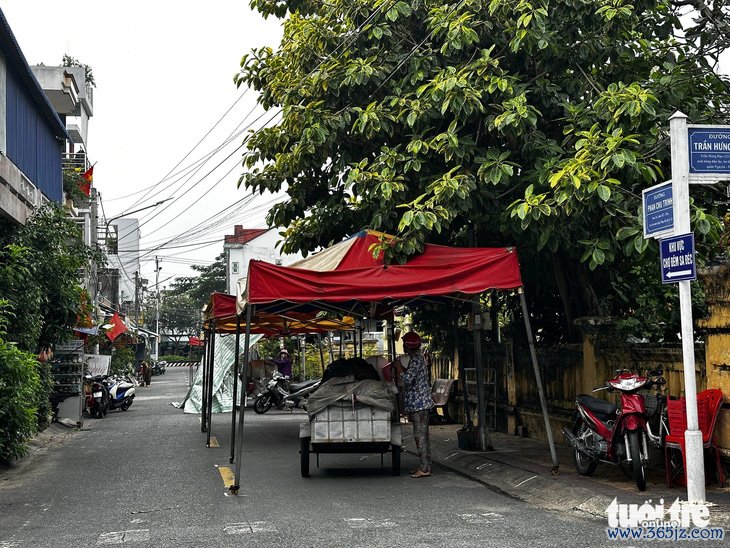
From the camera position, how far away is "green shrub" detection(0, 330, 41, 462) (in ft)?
39.0

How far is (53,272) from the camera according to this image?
16344 millimetres

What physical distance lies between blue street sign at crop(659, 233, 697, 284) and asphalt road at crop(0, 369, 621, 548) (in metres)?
2.33

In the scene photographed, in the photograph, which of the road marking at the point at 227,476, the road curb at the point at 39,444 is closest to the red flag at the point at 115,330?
the road curb at the point at 39,444

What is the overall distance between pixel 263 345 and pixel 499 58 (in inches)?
1036

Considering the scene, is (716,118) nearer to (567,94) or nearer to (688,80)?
(688,80)

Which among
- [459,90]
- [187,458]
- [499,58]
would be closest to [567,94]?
[499,58]

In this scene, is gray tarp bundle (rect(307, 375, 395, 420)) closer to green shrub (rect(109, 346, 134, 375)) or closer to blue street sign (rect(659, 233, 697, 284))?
blue street sign (rect(659, 233, 697, 284))

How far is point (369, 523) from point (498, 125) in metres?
5.42

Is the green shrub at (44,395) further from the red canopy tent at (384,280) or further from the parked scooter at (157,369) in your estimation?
the parked scooter at (157,369)

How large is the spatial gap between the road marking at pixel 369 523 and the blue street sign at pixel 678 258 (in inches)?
134

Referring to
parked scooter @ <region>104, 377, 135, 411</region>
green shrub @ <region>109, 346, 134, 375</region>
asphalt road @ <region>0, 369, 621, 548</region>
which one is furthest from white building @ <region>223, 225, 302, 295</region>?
asphalt road @ <region>0, 369, 621, 548</region>

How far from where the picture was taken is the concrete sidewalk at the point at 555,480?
8594 millimetres

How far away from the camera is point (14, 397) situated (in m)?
12.0

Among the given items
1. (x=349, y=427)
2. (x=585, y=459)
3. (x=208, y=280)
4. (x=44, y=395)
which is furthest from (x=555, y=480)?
(x=208, y=280)
